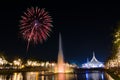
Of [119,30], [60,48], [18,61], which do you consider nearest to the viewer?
[119,30]

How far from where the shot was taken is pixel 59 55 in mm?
126625

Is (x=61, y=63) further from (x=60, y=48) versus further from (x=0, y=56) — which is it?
(x=0, y=56)

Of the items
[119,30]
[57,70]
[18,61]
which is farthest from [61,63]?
[18,61]

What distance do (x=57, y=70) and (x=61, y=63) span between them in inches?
163

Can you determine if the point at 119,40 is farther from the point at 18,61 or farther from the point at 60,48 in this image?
the point at 18,61

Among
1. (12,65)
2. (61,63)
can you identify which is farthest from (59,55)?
(12,65)

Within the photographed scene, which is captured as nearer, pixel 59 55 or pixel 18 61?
pixel 59 55

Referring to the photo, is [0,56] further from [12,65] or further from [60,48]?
[60,48]

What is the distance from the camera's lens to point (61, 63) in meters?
130

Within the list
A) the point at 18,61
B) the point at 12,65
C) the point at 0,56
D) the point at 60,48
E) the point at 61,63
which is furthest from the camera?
the point at 18,61

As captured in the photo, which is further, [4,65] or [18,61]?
[18,61]

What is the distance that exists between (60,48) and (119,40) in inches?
1673

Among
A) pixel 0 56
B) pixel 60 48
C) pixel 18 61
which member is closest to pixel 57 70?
pixel 60 48

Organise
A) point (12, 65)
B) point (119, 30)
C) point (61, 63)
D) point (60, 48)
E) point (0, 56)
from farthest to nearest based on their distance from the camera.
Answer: point (12, 65), point (0, 56), point (61, 63), point (60, 48), point (119, 30)
